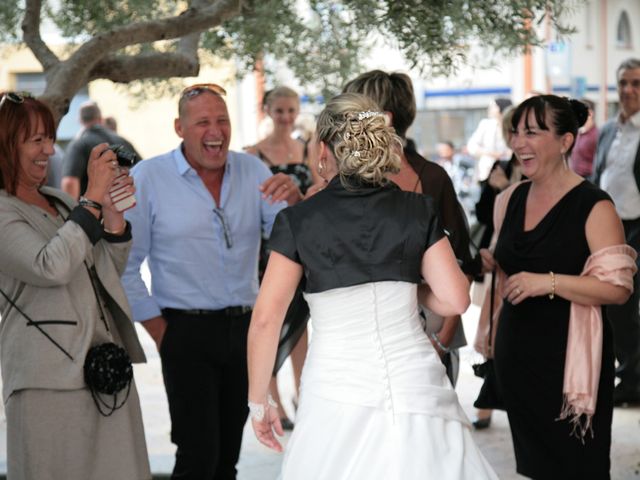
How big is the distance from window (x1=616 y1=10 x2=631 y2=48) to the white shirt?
24.7 meters

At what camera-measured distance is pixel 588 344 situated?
4312 millimetres

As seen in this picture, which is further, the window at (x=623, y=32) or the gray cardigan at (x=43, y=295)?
A: the window at (x=623, y=32)

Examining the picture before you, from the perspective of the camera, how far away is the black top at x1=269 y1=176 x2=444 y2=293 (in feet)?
10.7

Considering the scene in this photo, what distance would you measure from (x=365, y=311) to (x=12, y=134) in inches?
56.8

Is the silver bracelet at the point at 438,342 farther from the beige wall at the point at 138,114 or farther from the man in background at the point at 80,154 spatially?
the beige wall at the point at 138,114

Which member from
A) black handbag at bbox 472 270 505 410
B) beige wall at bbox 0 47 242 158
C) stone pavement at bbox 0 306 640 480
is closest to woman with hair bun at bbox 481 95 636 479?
black handbag at bbox 472 270 505 410

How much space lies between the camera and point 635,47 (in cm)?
3106

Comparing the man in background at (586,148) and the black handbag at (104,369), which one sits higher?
the man in background at (586,148)

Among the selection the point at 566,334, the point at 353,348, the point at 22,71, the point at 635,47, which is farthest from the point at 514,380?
the point at 635,47

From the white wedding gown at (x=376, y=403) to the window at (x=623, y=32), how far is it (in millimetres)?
29156

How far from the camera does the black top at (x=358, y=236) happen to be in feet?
10.7

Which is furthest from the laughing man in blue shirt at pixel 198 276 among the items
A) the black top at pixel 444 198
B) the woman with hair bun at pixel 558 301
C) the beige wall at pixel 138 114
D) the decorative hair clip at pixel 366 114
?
the beige wall at pixel 138 114

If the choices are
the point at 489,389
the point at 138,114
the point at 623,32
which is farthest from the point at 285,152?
the point at 623,32

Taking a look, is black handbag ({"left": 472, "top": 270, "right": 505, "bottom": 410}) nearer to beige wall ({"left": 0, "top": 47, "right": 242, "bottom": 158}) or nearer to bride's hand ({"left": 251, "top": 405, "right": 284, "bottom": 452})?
bride's hand ({"left": 251, "top": 405, "right": 284, "bottom": 452})
